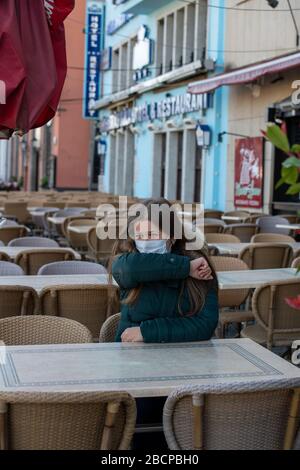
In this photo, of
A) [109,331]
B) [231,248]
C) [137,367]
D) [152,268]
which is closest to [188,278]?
[152,268]

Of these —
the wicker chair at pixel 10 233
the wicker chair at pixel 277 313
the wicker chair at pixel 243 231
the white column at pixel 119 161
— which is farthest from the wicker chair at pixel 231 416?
the white column at pixel 119 161

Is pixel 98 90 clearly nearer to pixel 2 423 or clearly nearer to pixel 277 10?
A: pixel 277 10

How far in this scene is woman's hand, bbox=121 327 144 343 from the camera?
4.05 meters

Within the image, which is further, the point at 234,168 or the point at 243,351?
the point at 234,168

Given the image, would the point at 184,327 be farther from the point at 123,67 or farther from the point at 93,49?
the point at 93,49

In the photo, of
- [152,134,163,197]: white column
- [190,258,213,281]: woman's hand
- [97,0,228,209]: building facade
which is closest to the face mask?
[190,258,213,281]: woman's hand

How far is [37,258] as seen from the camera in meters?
7.51

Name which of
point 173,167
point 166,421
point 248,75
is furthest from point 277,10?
point 166,421

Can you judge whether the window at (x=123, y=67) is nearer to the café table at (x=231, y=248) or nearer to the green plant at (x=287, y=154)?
the café table at (x=231, y=248)

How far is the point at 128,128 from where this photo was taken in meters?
28.8

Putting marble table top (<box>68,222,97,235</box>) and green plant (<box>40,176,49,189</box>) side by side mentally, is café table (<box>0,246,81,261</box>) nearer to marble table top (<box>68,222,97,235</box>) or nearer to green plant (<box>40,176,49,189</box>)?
marble table top (<box>68,222,97,235</box>)

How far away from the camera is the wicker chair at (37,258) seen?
7.45 meters

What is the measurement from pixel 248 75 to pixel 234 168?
354 cm

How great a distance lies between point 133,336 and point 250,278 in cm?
258
